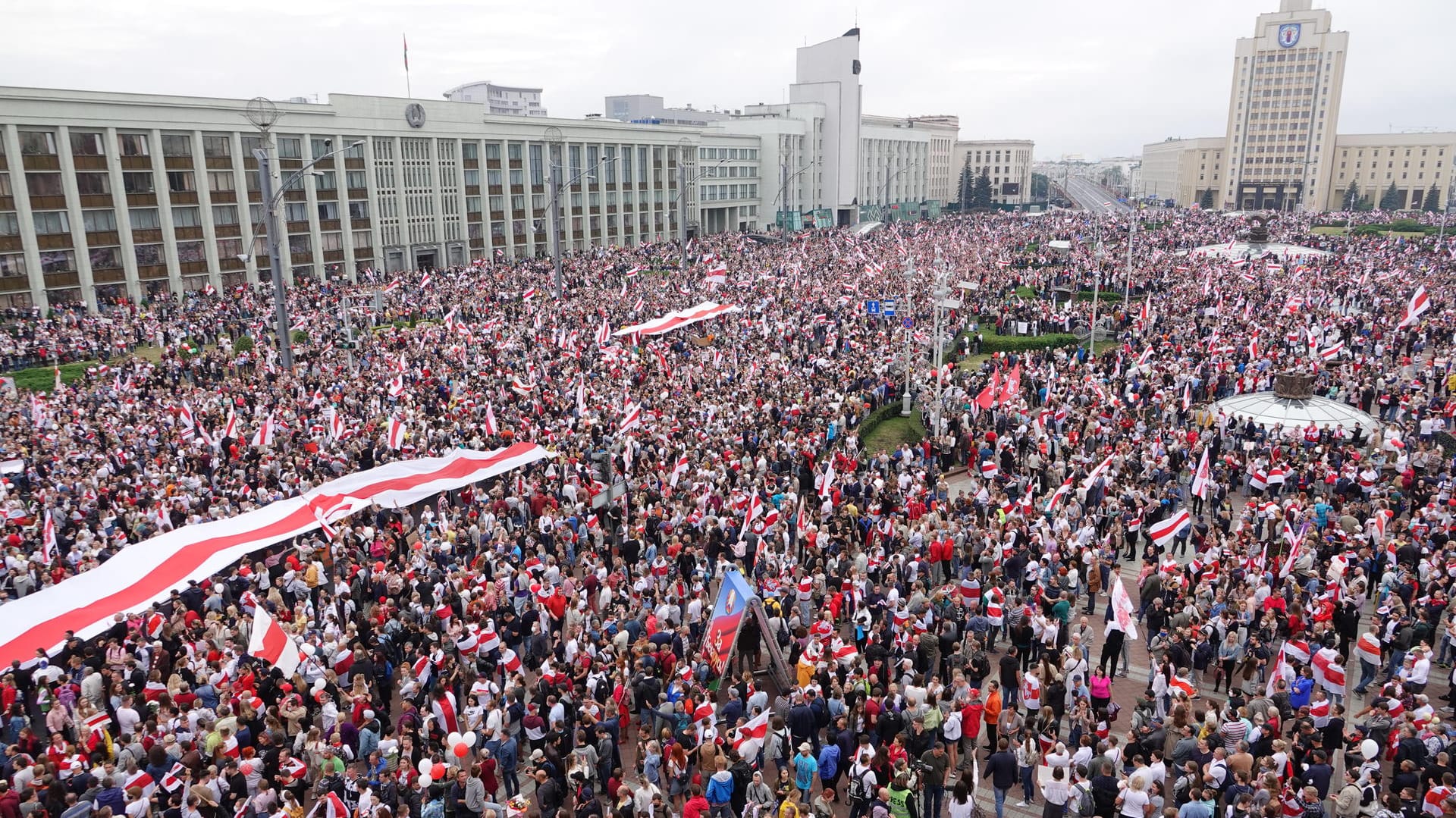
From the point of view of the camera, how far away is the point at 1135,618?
51.9 feet

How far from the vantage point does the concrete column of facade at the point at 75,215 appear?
A: 45.7 metres

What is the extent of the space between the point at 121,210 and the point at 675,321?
33.5 metres

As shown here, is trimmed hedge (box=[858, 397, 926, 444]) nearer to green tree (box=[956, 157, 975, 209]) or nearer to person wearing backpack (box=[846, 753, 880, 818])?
person wearing backpack (box=[846, 753, 880, 818])

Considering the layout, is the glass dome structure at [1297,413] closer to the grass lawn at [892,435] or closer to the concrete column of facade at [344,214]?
the grass lawn at [892,435]

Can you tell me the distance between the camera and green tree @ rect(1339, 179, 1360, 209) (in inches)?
5226

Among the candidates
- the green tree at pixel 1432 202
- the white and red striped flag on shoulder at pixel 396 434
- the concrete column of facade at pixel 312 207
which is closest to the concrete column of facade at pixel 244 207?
the concrete column of facade at pixel 312 207

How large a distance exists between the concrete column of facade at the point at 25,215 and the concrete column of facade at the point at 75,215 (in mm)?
416

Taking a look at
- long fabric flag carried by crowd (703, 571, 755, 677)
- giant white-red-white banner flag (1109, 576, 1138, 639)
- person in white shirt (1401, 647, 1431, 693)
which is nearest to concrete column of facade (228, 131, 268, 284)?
long fabric flag carried by crowd (703, 571, 755, 677)

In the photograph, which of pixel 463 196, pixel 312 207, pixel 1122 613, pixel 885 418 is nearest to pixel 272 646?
pixel 1122 613

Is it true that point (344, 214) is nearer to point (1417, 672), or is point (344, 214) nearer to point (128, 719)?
point (128, 719)

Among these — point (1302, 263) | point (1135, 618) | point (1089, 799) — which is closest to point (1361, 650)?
point (1135, 618)

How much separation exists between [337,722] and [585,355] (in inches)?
833

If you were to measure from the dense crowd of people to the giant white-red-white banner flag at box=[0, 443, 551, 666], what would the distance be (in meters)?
0.40

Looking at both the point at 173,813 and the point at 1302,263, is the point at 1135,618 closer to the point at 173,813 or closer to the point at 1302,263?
the point at 173,813
